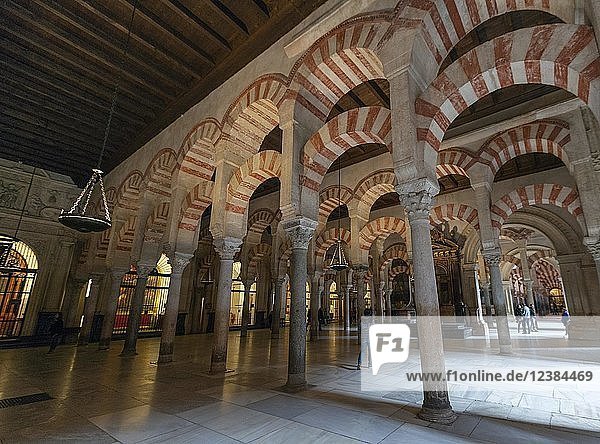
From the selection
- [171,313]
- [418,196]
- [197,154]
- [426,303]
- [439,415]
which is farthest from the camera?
[197,154]

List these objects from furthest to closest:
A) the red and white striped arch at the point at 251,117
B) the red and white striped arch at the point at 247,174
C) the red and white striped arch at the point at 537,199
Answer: the red and white striped arch at the point at 537,199, the red and white striped arch at the point at 247,174, the red and white striped arch at the point at 251,117

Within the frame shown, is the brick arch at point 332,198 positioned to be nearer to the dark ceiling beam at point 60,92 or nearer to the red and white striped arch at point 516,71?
the red and white striped arch at point 516,71

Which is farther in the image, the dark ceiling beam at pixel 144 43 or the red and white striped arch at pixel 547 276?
the red and white striped arch at pixel 547 276

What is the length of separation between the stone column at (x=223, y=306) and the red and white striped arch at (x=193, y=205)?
142 centimetres

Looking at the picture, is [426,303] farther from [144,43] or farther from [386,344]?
[144,43]

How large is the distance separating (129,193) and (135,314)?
139 inches

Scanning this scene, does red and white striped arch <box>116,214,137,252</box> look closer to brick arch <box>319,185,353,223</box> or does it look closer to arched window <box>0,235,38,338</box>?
arched window <box>0,235,38,338</box>

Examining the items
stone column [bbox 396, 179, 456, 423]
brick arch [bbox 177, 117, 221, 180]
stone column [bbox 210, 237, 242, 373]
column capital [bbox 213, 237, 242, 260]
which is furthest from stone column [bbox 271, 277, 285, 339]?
stone column [bbox 396, 179, 456, 423]

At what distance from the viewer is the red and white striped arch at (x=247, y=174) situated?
18.7 ft

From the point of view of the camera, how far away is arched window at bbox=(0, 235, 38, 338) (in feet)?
31.2

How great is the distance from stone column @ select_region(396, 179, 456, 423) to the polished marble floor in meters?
0.18

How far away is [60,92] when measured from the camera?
680 cm

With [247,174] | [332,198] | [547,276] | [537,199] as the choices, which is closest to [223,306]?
[247,174]

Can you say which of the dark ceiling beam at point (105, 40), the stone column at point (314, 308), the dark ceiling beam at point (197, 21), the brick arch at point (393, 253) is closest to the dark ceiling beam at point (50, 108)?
the dark ceiling beam at point (105, 40)
